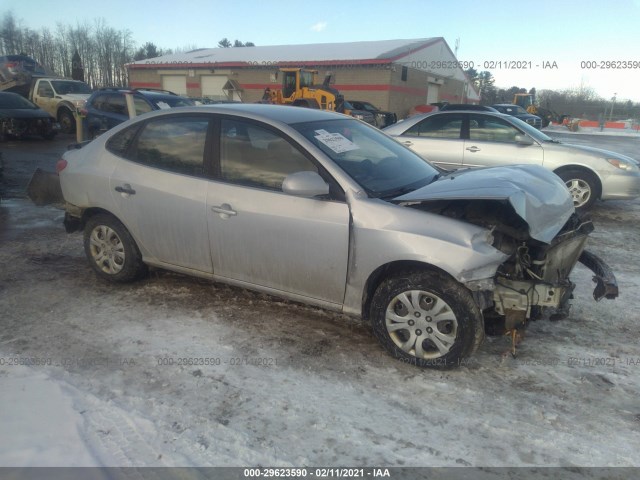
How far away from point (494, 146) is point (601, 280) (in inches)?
179

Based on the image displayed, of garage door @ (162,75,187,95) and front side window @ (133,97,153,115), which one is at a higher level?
garage door @ (162,75,187,95)

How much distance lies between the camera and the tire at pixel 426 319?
3.05 m

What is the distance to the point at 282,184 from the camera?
134 inches

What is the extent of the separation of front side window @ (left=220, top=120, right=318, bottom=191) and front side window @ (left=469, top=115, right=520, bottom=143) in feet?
16.5

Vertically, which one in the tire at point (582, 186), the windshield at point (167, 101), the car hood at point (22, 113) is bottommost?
the tire at point (582, 186)

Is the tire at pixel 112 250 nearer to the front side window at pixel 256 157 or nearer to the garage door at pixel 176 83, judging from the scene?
the front side window at pixel 256 157

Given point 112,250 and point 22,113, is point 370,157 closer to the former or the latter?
point 112,250

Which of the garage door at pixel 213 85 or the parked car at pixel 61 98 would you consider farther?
the garage door at pixel 213 85

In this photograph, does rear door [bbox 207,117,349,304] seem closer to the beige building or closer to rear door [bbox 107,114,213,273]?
rear door [bbox 107,114,213,273]

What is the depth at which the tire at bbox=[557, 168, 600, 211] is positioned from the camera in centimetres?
745

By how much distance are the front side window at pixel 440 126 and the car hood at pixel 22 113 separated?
12.1 meters

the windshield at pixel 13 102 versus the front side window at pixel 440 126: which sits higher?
the windshield at pixel 13 102

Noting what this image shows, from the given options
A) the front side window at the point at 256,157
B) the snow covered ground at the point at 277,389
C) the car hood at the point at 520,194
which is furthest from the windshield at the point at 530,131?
the front side window at the point at 256,157

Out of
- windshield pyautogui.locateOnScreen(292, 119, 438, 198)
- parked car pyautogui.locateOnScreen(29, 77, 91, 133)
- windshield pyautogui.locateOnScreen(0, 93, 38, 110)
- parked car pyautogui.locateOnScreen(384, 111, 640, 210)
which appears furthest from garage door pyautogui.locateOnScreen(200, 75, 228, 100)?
windshield pyautogui.locateOnScreen(292, 119, 438, 198)
